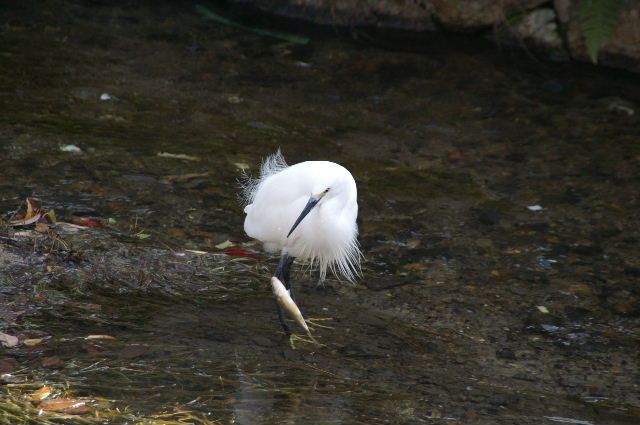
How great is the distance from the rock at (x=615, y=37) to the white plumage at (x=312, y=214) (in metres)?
3.49

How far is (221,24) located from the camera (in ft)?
24.2

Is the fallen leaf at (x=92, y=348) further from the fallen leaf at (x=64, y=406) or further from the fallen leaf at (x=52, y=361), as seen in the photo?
the fallen leaf at (x=64, y=406)

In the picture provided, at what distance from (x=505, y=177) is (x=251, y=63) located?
2.25 m

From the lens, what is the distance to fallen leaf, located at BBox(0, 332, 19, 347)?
3.16 m

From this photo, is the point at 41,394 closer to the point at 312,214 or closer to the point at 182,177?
the point at 312,214

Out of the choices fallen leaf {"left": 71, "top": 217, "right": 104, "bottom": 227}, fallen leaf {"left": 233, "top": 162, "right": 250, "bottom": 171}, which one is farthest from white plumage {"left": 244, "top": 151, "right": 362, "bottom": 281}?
fallen leaf {"left": 233, "top": 162, "right": 250, "bottom": 171}

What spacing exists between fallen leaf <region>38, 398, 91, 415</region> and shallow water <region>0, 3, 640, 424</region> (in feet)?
0.24

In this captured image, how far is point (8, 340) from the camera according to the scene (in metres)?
3.18

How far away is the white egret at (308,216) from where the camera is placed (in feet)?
11.9

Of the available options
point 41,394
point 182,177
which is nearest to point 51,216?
point 182,177

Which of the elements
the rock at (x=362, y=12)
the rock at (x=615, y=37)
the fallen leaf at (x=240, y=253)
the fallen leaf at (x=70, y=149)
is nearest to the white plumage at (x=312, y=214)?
the fallen leaf at (x=240, y=253)

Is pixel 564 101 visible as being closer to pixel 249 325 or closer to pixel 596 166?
pixel 596 166

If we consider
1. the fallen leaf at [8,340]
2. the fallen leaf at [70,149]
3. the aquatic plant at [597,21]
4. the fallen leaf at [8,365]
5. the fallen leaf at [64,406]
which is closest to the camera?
the fallen leaf at [64,406]

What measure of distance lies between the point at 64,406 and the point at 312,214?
128 centimetres
